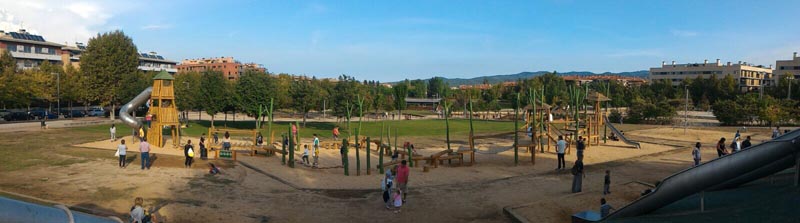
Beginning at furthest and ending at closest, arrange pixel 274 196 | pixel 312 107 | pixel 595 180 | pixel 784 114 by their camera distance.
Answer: pixel 312 107
pixel 784 114
pixel 595 180
pixel 274 196

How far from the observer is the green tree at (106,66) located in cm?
5291

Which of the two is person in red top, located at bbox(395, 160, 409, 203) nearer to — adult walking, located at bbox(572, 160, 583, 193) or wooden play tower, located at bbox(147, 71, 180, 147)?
adult walking, located at bbox(572, 160, 583, 193)

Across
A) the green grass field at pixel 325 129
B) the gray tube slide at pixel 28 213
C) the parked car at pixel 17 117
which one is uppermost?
the gray tube slide at pixel 28 213

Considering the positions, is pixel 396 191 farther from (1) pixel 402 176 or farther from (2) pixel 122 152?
(2) pixel 122 152

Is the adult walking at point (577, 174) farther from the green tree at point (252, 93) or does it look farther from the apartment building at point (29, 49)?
the apartment building at point (29, 49)

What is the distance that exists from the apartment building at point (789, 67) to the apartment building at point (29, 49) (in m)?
141

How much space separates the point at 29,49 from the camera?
76.2 meters

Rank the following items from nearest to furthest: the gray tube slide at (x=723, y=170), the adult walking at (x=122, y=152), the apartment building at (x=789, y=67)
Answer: the gray tube slide at (x=723, y=170) → the adult walking at (x=122, y=152) → the apartment building at (x=789, y=67)

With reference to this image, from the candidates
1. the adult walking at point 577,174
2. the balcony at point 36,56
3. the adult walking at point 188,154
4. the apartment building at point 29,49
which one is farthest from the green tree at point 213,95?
the balcony at point 36,56

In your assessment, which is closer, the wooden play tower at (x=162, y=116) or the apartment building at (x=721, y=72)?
the wooden play tower at (x=162, y=116)

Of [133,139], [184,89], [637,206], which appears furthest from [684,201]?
[184,89]

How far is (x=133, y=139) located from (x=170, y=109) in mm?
3731

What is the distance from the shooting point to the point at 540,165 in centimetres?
2553

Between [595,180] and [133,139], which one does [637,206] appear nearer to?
[595,180]
